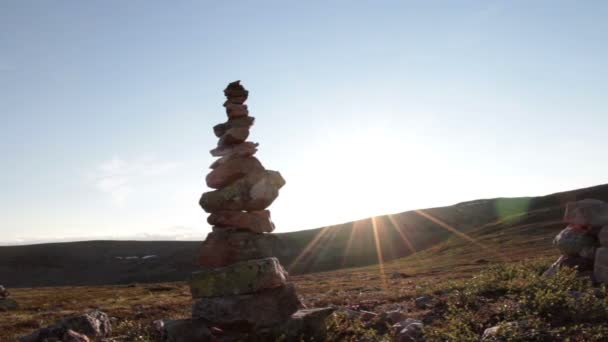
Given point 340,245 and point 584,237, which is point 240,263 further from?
point 340,245

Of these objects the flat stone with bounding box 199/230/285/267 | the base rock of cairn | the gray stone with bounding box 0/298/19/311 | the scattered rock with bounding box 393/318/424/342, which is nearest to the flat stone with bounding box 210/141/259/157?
the base rock of cairn

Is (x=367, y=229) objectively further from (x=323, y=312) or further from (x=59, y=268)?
(x=323, y=312)

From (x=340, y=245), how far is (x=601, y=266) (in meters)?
121

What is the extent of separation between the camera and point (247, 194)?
68.1ft

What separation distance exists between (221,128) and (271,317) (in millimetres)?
8373

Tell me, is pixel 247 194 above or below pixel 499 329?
above

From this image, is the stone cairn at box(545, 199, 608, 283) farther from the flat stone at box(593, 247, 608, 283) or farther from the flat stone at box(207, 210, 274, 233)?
the flat stone at box(207, 210, 274, 233)

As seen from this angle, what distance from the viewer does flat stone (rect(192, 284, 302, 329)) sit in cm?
1838

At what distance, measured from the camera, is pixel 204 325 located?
1869 centimetres

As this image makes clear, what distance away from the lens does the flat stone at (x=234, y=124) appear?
21.3 m

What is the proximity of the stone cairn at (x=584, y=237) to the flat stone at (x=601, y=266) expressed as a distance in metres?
0.63

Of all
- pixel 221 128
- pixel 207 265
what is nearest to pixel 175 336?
pixel 207 265

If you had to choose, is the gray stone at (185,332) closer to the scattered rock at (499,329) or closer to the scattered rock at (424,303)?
the scattered rock at (499,329)

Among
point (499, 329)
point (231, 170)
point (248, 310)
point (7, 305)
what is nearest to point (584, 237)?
point (499, 329)
